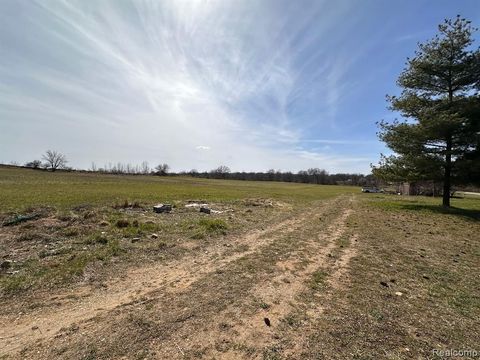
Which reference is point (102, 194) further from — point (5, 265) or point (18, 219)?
point (5, 265)

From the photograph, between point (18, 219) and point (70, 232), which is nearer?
point (70, 232)

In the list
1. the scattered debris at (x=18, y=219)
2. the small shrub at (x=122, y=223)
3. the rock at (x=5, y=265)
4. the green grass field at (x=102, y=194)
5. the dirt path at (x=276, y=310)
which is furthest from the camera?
the green grass field at (x=102, y=194)

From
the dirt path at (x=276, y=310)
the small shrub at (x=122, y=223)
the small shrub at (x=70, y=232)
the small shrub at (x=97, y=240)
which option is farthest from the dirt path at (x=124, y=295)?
the small shrub at (x=122, y=223)

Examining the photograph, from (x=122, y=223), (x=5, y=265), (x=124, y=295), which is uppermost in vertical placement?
(x=122, y=223)

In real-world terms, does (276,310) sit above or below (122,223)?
below

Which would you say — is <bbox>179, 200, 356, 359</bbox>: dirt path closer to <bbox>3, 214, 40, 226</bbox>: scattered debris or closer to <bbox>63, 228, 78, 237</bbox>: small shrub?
<bbox>63, 228, 78, 237</bbox>: small shrub

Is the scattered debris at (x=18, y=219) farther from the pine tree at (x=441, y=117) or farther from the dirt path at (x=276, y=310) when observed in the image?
the pine tree at (x=441, y=117)

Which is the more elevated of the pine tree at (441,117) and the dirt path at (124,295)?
the pine tree at (441,117)

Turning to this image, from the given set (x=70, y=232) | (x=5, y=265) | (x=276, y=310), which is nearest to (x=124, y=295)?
(x=276, y=310)

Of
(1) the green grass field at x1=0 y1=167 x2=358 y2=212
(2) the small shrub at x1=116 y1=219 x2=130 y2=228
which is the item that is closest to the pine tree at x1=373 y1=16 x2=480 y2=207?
(1) the green grass field at x1=0 y1=167 x2=358 y2=212

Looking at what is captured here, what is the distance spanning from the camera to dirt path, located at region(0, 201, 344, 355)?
13.9 ft

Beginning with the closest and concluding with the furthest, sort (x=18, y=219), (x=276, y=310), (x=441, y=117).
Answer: (x=276, y=310)
(x=18, y=219)
(x=441, y=117)

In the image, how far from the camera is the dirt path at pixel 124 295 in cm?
423

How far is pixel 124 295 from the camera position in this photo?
5516 millimetres
